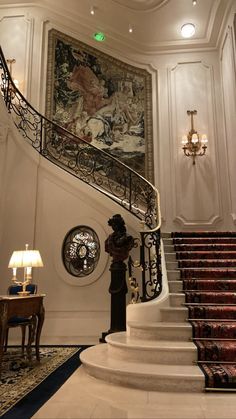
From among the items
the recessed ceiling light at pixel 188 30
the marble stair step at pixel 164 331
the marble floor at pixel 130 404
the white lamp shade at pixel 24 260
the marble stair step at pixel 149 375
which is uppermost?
the recessed ceiling light at pixel 188 30

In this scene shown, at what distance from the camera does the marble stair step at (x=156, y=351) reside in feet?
11.9

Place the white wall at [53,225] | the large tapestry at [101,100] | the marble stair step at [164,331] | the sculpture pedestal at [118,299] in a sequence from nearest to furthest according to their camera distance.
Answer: the marble stair step at [164,331], the sculpture pedestal at [118,299], the white wall at [53,225], the large tapestry at [101,100]

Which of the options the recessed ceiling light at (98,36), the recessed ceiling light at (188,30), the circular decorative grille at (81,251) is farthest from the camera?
the recessed ceiling light at (98,36)

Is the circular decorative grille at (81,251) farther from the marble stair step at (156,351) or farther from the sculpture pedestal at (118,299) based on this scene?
the marble stair step at (156,351)

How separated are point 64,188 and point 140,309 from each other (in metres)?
3.49

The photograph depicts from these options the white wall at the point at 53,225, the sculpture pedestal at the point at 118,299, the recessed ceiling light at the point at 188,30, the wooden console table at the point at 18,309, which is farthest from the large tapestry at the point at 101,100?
the wooden console table at the point at 18,309

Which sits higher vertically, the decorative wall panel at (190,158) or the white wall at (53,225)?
the decorative wall panel at (190,158)

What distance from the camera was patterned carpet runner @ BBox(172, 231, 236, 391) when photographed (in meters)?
3.53

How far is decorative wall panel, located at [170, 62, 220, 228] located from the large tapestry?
71 cm

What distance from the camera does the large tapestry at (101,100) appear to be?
8883 mm

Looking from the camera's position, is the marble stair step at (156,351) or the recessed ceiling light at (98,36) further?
the recessed ceiling light at (98,36)

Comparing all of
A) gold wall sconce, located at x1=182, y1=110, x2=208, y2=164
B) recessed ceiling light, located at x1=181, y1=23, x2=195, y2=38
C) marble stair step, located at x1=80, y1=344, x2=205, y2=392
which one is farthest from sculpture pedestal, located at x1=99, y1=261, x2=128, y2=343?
recessed ceiling light, located at x1=181, y1=23, x2=195, y2=38

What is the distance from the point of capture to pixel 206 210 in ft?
28.0

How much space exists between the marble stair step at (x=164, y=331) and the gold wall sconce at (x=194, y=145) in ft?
18.0
